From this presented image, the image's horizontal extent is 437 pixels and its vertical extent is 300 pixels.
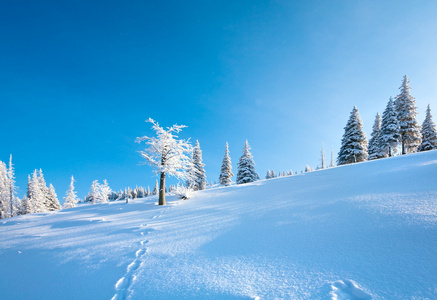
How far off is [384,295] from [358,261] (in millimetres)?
968

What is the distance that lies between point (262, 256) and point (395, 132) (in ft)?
112

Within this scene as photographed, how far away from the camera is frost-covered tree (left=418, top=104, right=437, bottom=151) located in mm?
28020

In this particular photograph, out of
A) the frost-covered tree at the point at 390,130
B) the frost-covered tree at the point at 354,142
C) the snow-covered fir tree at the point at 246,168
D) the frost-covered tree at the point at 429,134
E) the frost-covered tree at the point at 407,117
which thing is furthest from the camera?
the snow-covered fir tree at the point at 246,168

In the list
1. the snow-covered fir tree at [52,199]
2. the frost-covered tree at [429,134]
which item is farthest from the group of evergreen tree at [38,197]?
the frost-covered tree at [429,134]

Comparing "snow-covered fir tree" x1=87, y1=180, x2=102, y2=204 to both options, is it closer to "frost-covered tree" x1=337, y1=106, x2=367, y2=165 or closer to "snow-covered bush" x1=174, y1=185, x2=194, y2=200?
"snow-covered bush" x1=174, y1=185, x2=194, y2=200

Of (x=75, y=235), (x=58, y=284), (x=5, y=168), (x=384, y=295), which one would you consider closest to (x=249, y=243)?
(x=384, y=295)

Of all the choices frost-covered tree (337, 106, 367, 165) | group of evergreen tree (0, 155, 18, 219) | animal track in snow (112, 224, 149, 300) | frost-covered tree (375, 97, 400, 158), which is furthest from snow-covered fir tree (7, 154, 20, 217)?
frost-covered tree (375, 97, 400, 158)

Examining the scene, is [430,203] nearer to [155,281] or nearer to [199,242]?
[199,242]

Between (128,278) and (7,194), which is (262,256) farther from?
(7,194)

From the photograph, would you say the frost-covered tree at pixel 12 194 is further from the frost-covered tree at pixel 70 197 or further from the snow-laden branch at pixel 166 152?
the snow-laden branch at pixel 166 152

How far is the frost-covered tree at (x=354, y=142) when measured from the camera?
27.4 meters

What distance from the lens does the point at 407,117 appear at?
24859 millimetres

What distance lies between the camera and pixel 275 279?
11.5 ft

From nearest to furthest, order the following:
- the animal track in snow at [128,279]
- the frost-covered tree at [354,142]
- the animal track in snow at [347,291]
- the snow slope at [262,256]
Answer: the animal track in snow at [347,291] → the snow slope at [262,256] → the animal track in snow at [128,279] → the frost-covered tree at [354,142]
